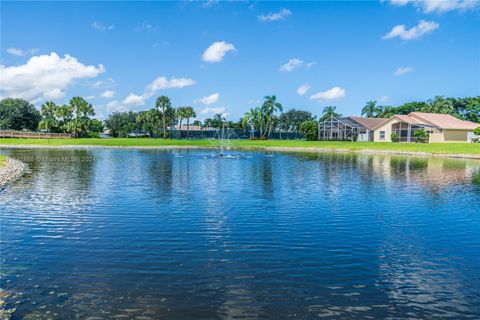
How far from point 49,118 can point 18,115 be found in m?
17.9

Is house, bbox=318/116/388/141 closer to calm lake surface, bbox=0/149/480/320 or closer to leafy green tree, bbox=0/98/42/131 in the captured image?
calm lake surface, bbox=0/149/480/320

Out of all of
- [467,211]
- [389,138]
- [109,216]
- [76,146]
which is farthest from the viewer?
[389,138]

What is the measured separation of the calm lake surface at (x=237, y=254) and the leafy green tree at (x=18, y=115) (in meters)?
118

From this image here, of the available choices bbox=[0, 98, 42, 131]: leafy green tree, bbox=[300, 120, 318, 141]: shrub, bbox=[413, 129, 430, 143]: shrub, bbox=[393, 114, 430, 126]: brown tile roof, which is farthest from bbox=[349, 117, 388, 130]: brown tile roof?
bbox=[0, 98, 42, 131]: leafy green tree

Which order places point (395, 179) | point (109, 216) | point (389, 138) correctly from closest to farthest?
point (109, 216) < point (395, 179) < point (389, 138)

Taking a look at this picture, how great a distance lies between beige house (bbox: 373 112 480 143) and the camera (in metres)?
89.1

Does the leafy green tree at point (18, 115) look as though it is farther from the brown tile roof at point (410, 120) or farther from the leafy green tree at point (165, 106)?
the brown tile roof at point (410, 120)

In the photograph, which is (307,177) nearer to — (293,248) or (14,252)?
(293,248)

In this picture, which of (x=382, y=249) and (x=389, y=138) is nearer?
(x=382, y=249)

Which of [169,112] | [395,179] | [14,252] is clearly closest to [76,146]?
[169,112]

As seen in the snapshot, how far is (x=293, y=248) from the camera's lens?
505 inches

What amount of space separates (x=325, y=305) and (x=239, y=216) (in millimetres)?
8971

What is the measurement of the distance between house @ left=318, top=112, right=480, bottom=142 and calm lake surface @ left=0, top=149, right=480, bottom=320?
7329 cm

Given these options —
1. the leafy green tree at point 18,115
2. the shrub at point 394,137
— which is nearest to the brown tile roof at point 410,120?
the shrub at point 394,137
